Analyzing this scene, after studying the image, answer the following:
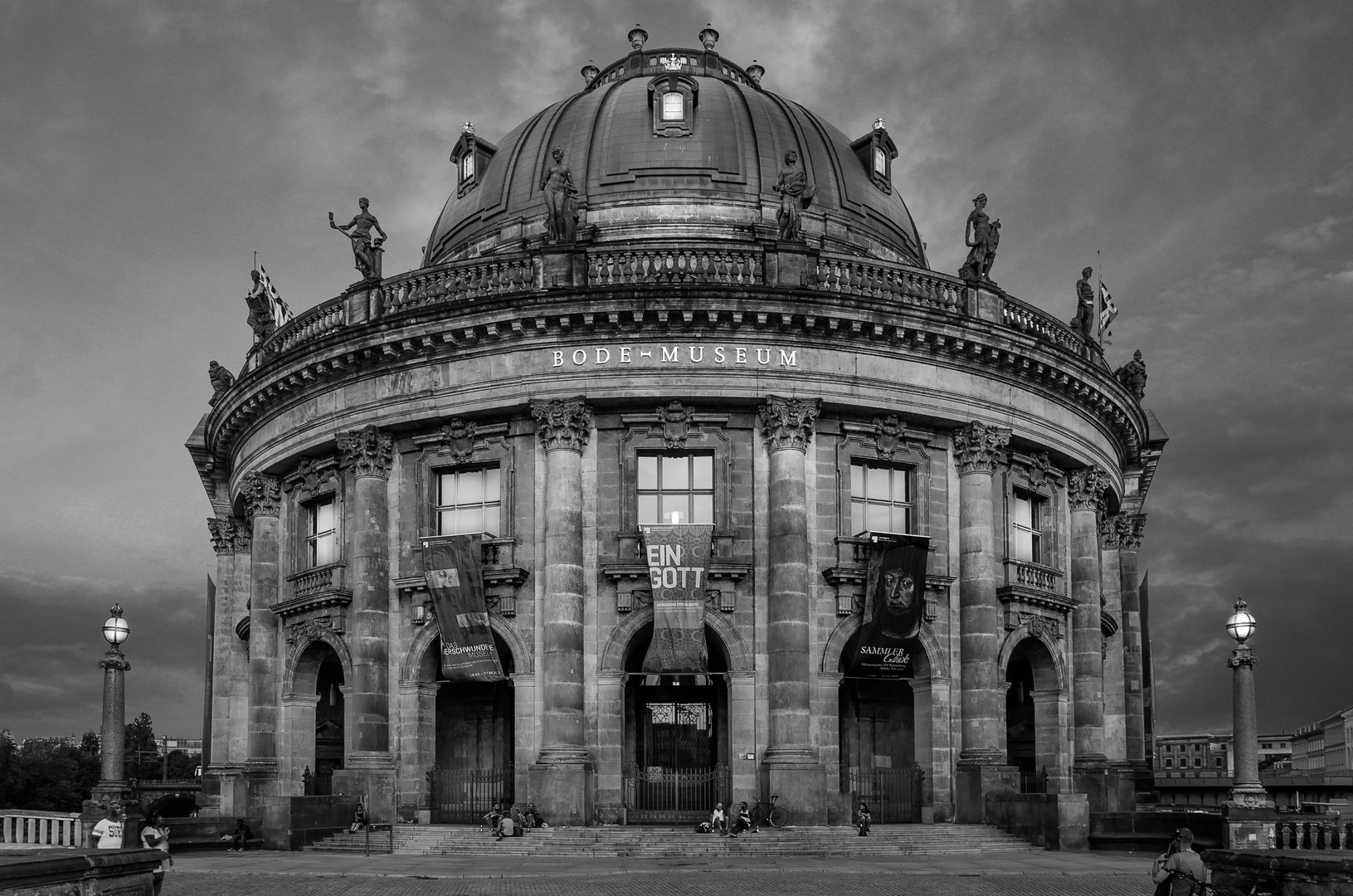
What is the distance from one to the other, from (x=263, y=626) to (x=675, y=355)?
1609cm

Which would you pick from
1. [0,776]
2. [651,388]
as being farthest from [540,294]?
[0,776]

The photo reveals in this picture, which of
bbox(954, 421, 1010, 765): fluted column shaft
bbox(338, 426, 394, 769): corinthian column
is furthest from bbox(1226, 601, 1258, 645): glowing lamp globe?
bbox(338, 426, 394, 769): corinthian column

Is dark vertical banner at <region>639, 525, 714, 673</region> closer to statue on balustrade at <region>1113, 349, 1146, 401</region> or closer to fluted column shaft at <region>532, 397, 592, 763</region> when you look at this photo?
fluted column shaft at <region>532, 397, 592, 763</region>

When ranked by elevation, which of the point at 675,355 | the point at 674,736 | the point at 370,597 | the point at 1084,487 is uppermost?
the point at 675,355

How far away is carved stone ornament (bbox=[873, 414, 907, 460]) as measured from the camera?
136 ft

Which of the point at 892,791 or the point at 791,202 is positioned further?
the point at 791,202

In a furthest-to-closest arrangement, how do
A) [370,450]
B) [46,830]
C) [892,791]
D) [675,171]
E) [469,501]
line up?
1. [675,171]
2. [46,830]
3. [370,450]
4. [469,501]
5. [892,791]

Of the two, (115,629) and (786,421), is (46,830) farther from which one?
(786,421)

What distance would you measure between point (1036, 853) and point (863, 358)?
13.4 meters

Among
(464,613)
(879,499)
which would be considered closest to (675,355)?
(879,499)

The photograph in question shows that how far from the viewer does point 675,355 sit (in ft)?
131

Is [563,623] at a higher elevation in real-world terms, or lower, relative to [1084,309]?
lower

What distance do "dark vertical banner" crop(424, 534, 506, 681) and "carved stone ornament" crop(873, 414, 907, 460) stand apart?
11.1 m

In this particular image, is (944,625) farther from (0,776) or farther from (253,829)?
(0,776)
